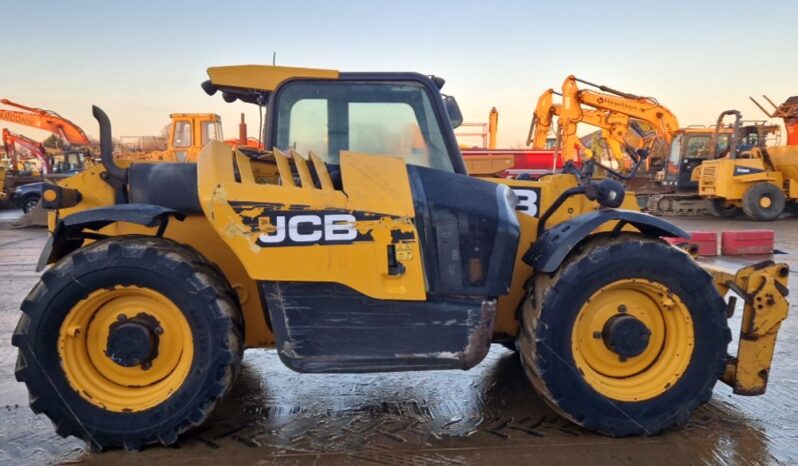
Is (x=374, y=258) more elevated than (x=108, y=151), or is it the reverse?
(x=108, y=151)

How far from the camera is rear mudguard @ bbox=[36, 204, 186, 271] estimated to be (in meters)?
3.08

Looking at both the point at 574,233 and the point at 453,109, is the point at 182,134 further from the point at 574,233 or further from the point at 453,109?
the point at 574,233

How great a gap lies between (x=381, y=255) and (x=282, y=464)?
3.89ft

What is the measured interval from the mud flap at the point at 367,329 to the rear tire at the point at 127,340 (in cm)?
29

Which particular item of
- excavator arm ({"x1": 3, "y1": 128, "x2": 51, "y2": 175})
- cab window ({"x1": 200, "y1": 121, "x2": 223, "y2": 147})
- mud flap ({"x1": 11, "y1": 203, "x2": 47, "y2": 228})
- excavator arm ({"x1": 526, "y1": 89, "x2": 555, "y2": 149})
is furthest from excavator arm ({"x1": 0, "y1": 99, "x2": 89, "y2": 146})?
excavator arm ({"x1": 526, "y1": 89, "x2": 555, "y2": 149})

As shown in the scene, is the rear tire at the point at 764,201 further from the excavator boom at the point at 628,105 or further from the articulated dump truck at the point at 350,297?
the articulated dump truck at the point at 350,297

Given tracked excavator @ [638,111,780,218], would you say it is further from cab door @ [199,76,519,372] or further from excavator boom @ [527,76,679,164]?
cab door @ [199,76,519,372]

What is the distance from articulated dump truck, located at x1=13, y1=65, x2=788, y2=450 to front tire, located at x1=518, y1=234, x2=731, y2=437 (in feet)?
0.04

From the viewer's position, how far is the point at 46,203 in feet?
10.7

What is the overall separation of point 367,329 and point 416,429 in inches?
28.6

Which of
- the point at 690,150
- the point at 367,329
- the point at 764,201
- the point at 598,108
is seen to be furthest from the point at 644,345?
the point at 690,150

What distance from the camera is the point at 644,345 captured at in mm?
3291

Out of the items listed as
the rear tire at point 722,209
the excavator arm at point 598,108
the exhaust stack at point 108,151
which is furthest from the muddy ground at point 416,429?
the rear tire at point 722,209

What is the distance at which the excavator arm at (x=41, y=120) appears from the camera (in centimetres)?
2498
